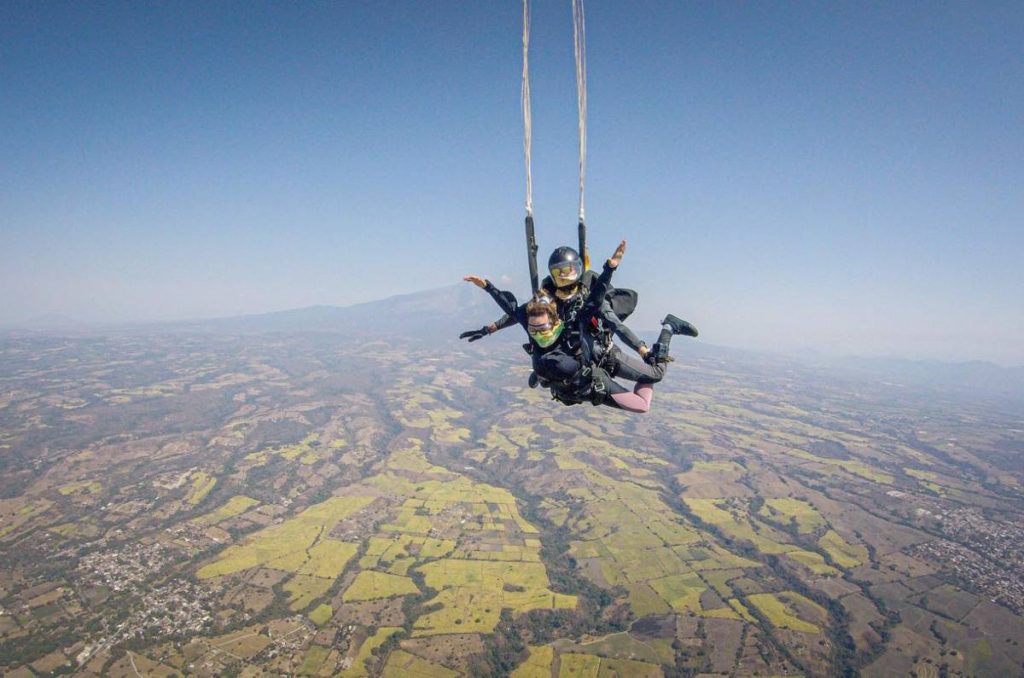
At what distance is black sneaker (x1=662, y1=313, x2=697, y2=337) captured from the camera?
8.41m

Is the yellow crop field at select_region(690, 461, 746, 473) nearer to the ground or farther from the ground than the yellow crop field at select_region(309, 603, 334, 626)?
nearer to the ground

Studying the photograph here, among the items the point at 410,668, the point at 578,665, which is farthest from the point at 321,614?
the point at 578,665

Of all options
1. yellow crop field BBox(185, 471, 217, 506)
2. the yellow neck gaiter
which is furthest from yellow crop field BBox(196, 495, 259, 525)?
the yellow neck gaiter

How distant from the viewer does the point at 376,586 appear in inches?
2370

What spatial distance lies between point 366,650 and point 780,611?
52365 mm

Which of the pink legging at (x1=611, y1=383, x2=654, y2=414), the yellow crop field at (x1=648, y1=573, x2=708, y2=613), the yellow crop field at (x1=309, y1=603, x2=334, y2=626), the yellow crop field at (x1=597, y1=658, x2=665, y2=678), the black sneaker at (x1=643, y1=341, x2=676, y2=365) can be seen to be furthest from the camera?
the yellow crop field at (x1=648, y1=573, x2=708, y2=613)

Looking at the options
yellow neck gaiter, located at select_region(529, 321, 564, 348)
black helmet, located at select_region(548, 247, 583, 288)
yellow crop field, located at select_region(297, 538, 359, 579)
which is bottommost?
yellow crop field, located at select_region(297, 538, 359, 579)

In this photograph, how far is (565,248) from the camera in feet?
27.4

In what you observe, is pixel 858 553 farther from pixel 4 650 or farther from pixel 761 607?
pixel 4 650

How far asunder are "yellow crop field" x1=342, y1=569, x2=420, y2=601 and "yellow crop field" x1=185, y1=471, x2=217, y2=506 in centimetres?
4605

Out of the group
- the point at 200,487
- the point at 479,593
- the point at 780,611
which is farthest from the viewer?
the point at 200,487

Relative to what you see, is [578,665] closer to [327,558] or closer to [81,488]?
[327,558]

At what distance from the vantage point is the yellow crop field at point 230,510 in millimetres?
78375

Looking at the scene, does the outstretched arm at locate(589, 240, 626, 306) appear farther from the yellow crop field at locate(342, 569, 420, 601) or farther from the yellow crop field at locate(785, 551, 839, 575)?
the yellow crop field at locate(785, 551, 839, 575)
